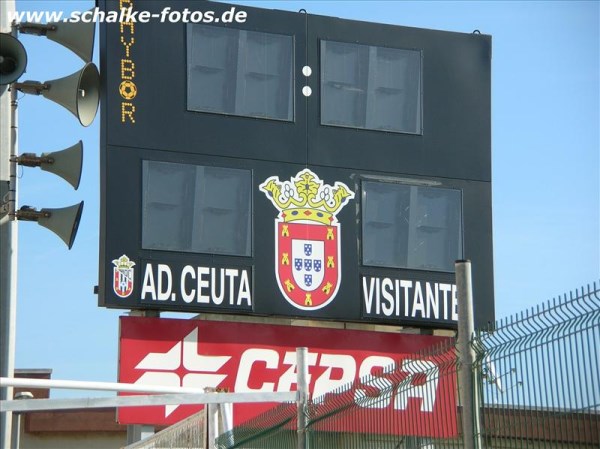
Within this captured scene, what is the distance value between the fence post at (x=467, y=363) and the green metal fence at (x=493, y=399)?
3 centimetres

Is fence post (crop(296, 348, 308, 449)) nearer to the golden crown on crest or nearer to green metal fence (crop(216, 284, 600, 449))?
green metal fence (crop(216, 284, 600, 449))

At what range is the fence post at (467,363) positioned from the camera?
746cm

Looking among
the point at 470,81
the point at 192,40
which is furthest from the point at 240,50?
the point at 470,81

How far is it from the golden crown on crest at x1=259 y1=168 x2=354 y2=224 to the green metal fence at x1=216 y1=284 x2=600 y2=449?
309 inches

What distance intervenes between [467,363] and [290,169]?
33.6 feet

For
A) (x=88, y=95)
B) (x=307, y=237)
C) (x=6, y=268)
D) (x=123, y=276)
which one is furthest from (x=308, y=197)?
(x=6, y=268)

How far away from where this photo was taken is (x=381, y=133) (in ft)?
59.5

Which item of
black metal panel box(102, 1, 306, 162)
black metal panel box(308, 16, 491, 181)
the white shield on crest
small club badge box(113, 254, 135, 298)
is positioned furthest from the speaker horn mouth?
black metal panel box(308, 16, 491, 181)

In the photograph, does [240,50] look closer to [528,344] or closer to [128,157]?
[128,157]

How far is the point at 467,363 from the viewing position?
761 cm

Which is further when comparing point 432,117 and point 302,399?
point 432,117

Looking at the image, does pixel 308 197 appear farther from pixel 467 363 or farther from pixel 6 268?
pixel 467 363

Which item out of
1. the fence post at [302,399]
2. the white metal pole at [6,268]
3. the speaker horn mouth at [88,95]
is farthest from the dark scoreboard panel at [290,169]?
the white metal pole at [6,268]

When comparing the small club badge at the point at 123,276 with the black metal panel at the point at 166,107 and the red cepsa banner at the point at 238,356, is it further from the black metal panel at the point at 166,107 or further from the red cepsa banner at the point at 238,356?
the black metal panel at the point at 166,107
